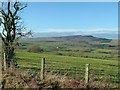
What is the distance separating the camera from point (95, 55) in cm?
4219

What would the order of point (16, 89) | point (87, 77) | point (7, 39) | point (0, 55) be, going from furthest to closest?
point (7, 39) < point (0, 55) < point (87, 77) < point (16, 89)

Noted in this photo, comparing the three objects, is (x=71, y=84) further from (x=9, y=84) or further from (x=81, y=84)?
(x=9, y=84)

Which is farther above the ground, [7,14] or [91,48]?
[7,14]

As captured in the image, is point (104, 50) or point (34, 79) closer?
point (34, 79)

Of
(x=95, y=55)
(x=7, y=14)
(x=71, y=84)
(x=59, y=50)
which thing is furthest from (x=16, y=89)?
(x=59, y=50)

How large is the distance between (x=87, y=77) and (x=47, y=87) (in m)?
1.63

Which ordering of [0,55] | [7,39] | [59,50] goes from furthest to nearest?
[59,50], [7,39], [0,55]

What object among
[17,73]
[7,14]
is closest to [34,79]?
[17,73]

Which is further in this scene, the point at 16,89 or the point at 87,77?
the point at 87,77

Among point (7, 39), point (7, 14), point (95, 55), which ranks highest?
point (7, 14)

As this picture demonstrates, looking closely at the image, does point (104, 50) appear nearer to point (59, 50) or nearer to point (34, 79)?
point (59, 50)

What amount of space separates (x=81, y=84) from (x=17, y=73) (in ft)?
8.20

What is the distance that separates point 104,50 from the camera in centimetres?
3916

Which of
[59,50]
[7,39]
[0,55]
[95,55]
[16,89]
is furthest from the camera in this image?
[59,50]
